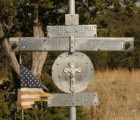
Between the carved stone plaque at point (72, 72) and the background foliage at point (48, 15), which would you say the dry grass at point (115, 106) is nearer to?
the background foliage at point (48, 15)

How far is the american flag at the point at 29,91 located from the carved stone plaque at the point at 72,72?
2.27 metres

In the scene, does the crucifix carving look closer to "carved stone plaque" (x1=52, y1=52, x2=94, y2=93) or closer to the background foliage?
"carved stone plaque" (x1=52, y1=52, x2=94, y2=93)

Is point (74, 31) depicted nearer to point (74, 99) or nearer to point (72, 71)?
point (72, 71)

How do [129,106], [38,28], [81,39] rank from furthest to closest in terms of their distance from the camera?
[129,106]
[38,28]
[81,39]

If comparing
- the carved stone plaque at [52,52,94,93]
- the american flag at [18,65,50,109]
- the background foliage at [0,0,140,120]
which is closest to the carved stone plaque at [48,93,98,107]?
the carved stone plaque at [52,52,94,93]

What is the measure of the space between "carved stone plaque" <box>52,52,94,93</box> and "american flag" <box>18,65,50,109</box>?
2.27 metres

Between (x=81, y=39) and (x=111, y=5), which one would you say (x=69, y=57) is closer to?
(x=81, y=39)

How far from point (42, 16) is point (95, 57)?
17980 mm

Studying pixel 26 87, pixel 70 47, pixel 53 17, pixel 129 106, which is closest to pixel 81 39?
pixel 70 47

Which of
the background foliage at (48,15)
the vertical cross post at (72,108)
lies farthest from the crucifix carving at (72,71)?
the background foliage at (48,15)

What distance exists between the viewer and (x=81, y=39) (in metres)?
5.79

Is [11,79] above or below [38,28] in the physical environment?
below

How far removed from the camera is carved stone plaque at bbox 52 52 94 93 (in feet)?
19.2

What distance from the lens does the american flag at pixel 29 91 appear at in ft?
26.9
